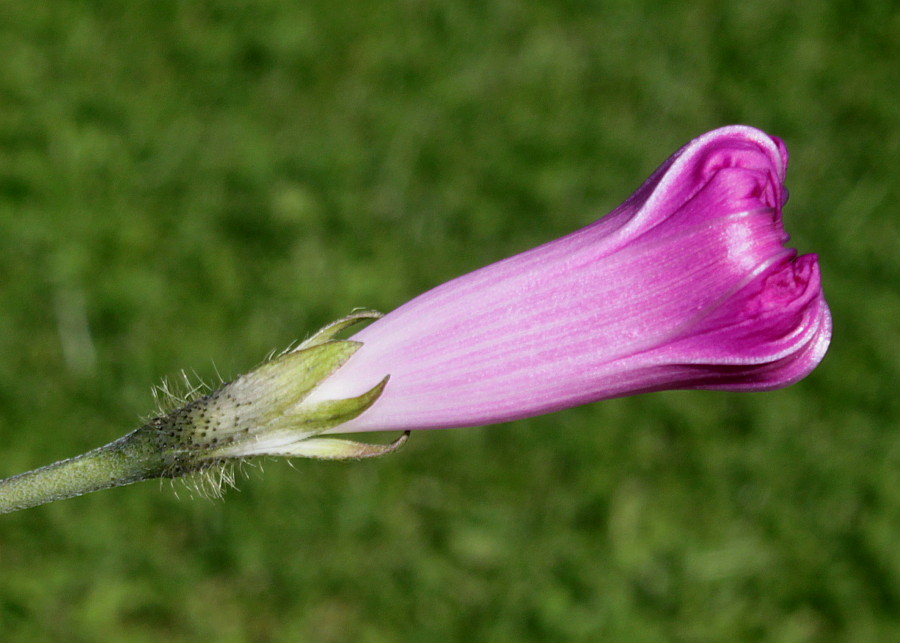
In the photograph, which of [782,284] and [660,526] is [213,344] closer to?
[660,526]

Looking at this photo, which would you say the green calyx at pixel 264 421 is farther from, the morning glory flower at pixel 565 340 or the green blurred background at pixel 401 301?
the green blurred background at pixel 401 301

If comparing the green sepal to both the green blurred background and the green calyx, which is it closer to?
the green calyx

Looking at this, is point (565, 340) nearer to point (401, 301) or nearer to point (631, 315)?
point (631, 315)

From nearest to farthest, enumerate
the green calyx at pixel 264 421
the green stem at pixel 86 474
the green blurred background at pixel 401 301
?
Result: 1. the green stem at pixel 86 474
2. the green calyx at pixel 264 421
3. the green blurred background at pixel 401 301

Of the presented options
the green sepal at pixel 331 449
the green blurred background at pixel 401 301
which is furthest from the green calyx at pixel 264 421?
the green blurred background at pixel 401 301

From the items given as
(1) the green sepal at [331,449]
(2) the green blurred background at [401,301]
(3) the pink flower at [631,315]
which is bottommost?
(2) the green blurred background at [401,301]

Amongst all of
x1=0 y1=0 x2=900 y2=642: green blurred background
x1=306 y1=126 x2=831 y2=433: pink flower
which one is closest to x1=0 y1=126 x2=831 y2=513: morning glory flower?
x1=306 y1=126 x2=831 y2=433: pink flower

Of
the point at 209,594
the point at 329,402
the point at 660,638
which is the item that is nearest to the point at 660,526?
the point at 660,638
